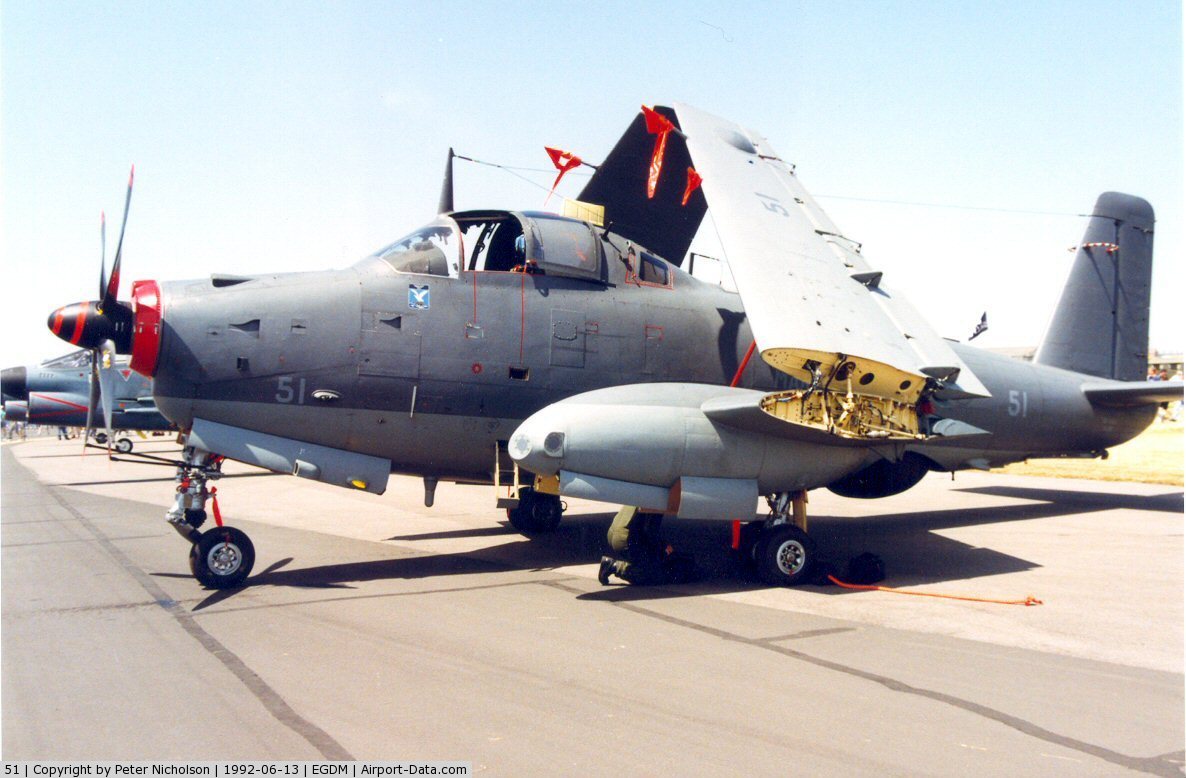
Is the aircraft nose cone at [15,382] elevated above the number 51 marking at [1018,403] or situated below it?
below

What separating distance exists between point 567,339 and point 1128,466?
24.0 m

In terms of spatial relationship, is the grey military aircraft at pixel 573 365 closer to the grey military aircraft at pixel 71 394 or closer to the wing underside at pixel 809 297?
the wing underside at pixel 809 297

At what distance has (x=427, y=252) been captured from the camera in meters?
9.92

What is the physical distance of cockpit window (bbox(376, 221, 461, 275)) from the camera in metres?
9.82

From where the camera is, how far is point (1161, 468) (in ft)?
82.1

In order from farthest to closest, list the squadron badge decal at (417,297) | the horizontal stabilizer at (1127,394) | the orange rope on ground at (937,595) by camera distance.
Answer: the horizontal stabilizer at (1127,394) < the squadron badge decal at (417,297) < the orange rope on ground at (937,595)

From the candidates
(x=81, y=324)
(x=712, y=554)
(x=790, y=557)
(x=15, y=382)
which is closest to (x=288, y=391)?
(x=81, y=324)

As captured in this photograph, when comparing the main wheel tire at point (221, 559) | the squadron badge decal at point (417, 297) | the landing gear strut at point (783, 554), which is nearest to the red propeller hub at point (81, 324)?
the main wheel tire at point (221, 559)

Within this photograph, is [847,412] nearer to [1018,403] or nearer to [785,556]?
[785,556]

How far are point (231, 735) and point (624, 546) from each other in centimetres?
529

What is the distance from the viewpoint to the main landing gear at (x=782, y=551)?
914 cm

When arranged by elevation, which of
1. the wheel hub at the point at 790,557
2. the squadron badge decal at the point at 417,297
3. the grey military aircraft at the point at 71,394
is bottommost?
the wheel hub at the point at 790,557

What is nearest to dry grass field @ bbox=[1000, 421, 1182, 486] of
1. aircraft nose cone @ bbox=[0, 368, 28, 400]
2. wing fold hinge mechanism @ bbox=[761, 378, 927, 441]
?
wing fold hinge mechanism @ bbox=[761, 378, 927, 441]

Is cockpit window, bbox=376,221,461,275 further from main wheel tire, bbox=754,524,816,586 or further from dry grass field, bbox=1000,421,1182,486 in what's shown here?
dry grass field, bbox=1000,421,1182,486
